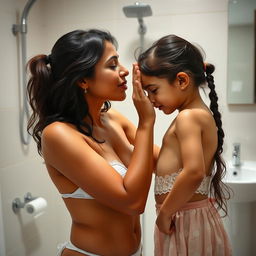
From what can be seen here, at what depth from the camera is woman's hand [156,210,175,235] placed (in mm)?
1065

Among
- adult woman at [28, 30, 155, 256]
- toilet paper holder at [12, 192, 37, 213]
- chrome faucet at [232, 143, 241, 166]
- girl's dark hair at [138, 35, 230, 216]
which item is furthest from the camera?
chrome faucet at [232, 143, 241, 166]

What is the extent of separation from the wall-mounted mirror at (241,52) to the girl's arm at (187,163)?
0.95m

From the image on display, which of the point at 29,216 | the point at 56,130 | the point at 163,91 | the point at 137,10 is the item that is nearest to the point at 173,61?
the point at 163,91

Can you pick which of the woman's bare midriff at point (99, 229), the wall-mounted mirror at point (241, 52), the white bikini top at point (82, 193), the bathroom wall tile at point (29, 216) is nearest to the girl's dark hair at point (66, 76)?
the white bikini top at point (82, 193)

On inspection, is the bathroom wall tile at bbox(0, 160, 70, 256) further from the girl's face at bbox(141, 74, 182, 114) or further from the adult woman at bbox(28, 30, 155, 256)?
the girl's face at bbox(141, 74, 182, 114)

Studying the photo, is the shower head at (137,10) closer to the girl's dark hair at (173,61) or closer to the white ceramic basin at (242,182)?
the girl's dark hair at (173,61)

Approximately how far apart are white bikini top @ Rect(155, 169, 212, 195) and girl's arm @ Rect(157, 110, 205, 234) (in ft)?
0.18

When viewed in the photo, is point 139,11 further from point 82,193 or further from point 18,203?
point 18,203

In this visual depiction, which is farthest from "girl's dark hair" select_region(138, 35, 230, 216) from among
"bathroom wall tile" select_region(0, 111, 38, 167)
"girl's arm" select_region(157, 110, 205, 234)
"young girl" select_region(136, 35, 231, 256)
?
"bathroom wall tile" select_region(0, 111, 38, 167)

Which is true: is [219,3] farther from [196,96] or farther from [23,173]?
[23,173]

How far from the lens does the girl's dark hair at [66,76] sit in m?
1.01

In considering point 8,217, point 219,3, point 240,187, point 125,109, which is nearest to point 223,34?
point 219,3

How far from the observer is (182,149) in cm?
101

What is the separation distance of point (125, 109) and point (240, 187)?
87cm
